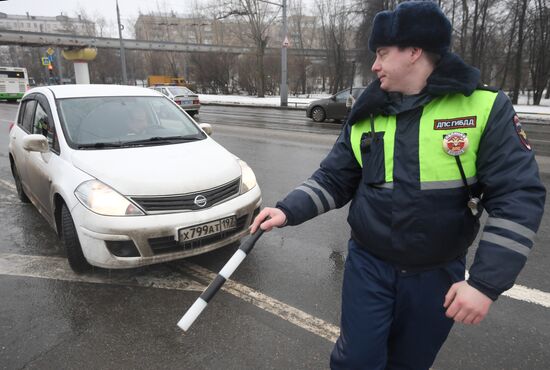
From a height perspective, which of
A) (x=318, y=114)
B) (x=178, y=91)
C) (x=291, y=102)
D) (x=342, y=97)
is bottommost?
(x=291, y=102)

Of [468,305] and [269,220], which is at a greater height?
[269,220]

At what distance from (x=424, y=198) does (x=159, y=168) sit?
8.42ft

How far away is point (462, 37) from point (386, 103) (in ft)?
115

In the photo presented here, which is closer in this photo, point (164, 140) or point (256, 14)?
point (164, 140)

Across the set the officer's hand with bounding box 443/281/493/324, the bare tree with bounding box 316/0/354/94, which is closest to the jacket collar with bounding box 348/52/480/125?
the officer's hand with bounding box 443/281/493/324

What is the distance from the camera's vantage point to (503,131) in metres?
1.42

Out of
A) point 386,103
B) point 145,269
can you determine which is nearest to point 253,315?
point 145,269

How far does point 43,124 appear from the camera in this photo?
4461mm

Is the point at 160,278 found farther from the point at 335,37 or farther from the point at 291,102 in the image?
the point at 335,37

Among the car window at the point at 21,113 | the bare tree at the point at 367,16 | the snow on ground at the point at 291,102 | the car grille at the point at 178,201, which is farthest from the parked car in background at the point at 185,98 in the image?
the bare tree at the point at 367,16

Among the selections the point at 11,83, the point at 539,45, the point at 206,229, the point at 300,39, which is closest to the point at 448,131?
the point at 206,229

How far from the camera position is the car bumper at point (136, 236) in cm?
314

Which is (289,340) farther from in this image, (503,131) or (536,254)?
(536,254)

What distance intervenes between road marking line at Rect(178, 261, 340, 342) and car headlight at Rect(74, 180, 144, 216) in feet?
2.72
